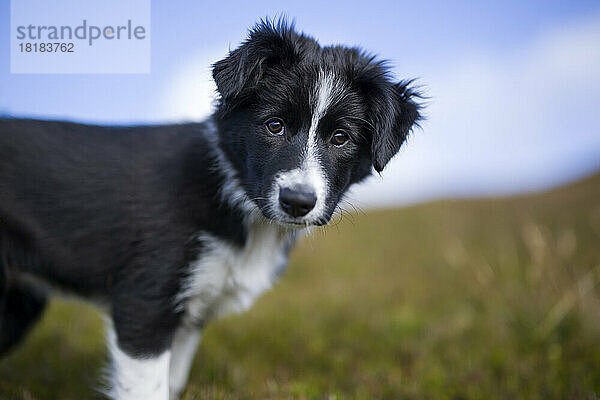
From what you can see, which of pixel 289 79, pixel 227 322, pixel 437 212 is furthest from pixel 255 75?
pixel 437 212

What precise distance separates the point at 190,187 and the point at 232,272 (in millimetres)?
530

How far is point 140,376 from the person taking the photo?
8.83ft

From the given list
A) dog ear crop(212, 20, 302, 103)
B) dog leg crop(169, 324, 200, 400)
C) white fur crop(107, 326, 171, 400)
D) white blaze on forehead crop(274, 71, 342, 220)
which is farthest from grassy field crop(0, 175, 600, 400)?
dog ear crop(212, 20, 302, 103)

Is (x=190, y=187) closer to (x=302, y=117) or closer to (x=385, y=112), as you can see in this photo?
(x=302, y=117)

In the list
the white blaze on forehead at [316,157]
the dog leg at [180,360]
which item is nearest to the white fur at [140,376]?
the dog leg at [180,360]

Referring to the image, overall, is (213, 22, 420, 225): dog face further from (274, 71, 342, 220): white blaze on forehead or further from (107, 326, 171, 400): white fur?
(107, 326, 171, 400): white fur

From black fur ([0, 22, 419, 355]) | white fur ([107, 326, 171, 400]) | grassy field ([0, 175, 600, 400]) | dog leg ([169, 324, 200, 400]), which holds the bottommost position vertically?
grassy field ([0, 175, 600, 400])

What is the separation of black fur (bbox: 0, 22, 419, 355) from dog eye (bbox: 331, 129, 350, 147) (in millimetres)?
36

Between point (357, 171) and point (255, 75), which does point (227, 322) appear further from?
point (255, 75)

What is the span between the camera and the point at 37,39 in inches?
109

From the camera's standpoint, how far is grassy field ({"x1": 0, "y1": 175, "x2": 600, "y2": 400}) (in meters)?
3.51

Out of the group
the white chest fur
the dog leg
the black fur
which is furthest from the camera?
the dog leg

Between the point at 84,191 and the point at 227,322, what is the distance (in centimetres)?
232

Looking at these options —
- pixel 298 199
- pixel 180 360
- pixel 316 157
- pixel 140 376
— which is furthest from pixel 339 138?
pixel 180 360
